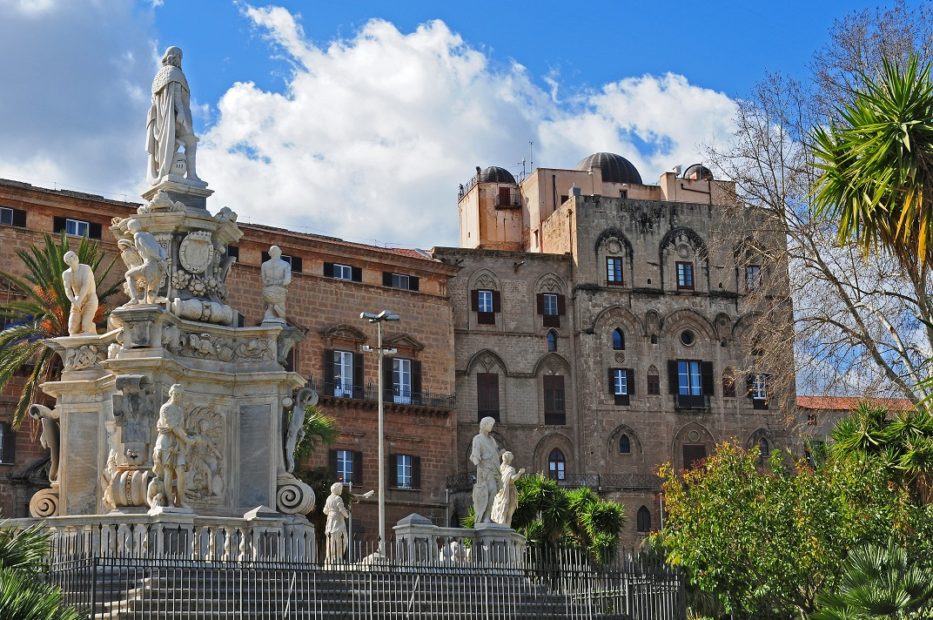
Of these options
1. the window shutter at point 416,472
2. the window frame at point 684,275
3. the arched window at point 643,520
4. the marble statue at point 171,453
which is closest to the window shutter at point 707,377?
the window frame at point 684,275

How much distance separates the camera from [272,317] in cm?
2330

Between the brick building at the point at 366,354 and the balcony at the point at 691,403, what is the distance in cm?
978

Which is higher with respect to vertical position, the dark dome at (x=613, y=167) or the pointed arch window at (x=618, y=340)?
the dark dome at (x=613, y=167)

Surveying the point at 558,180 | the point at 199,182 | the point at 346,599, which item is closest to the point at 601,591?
the point at 346,599

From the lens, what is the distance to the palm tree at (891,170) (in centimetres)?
1805

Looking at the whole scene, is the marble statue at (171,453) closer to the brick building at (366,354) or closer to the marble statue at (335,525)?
the marble statue at (335,525)

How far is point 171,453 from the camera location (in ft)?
67.6

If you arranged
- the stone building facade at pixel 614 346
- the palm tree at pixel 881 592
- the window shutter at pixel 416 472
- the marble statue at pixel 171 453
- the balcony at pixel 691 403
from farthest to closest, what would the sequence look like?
the balcony at pixel 691 403 < the stone building facade at pixel 614 346 < the window shutter at pixel 416 472 < the marble statue at pixel 171 453 < the palm tree at pixel 881 592

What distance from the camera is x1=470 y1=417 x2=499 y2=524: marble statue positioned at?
75.4 ft

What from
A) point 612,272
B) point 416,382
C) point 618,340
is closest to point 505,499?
point 416,382

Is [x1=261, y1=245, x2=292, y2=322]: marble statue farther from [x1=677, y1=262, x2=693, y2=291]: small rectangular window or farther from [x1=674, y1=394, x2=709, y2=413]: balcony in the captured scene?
[x1=677, y1=262, x2=693, y2=291]: small rectangular window

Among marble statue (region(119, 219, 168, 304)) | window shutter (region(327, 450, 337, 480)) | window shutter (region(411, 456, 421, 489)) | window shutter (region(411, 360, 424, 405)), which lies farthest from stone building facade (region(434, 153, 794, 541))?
marble statue (region(119, 219, 168, 304))

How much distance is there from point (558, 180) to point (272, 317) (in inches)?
1708

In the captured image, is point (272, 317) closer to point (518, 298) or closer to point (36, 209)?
point (36, 209)
